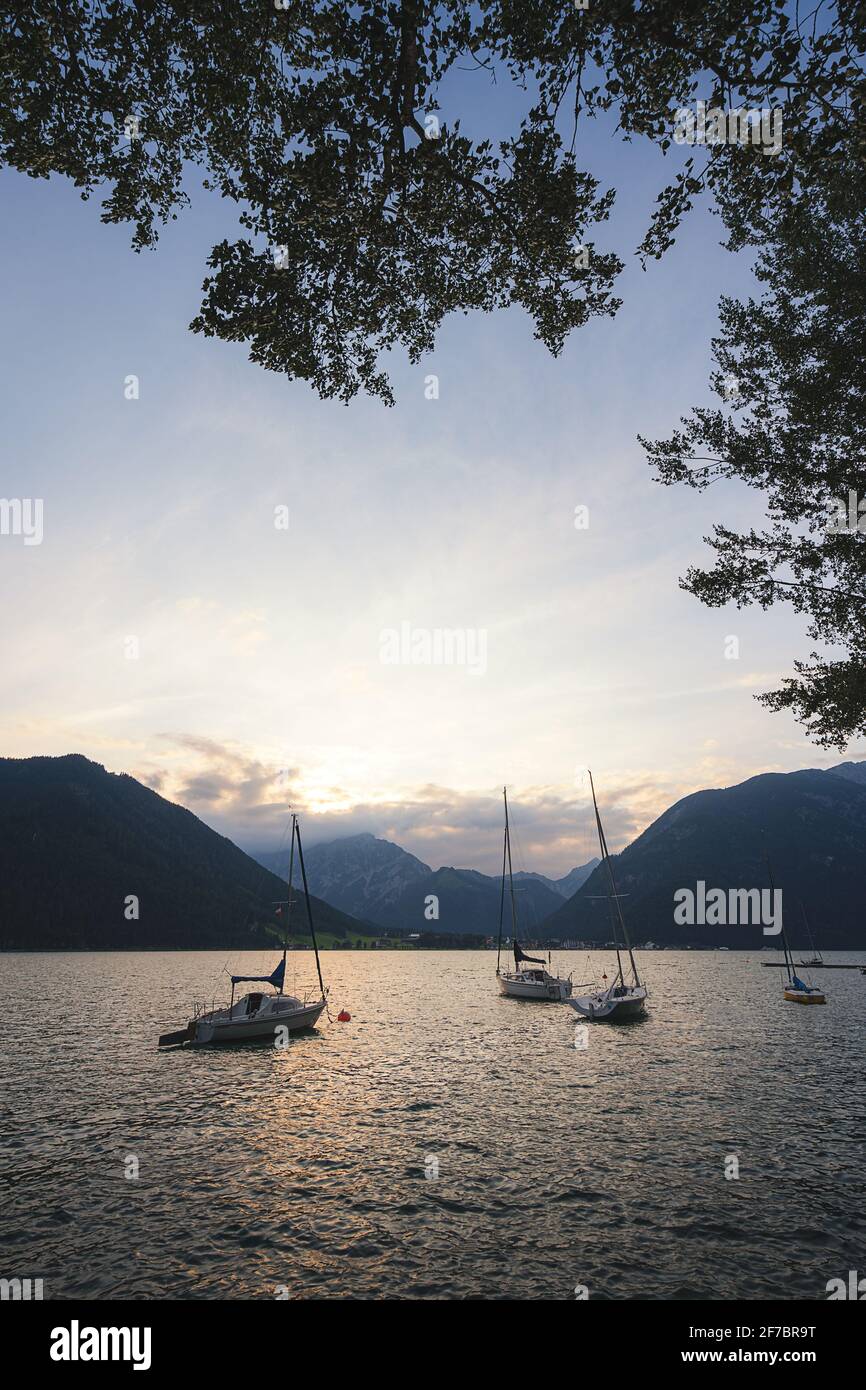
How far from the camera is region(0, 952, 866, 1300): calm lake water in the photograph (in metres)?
14.6

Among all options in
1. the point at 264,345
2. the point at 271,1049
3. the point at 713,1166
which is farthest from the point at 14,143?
the point at 271,1049

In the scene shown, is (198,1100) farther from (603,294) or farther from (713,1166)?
(603,294)

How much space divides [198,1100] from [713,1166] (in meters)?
23.1

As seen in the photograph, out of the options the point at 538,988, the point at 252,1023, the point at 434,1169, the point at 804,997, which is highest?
the point at 434,1169

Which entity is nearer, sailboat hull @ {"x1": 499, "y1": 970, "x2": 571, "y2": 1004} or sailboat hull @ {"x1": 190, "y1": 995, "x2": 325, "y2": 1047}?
sailboat hull @ {"x1": 190, "y1": 995, "x2": 325, "y2": 1047}

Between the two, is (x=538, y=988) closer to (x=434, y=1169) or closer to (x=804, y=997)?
(x=804, y=997)

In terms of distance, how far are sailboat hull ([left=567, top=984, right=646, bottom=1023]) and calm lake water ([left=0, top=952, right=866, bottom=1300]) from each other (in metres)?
8.97

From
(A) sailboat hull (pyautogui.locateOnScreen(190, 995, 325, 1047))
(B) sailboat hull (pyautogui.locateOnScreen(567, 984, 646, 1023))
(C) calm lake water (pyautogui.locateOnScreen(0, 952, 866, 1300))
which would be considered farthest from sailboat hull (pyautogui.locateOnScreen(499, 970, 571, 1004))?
(A) sailboat hull (pyautogui.locateOnScreen(190, 995, 325, 1047))

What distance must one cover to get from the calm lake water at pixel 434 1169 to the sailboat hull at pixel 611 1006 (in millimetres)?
8973

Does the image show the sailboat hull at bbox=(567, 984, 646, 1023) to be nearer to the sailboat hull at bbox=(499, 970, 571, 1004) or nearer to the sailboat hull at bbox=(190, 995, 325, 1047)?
the sailboat hull at bbox=(499, 970, 571, 1004)

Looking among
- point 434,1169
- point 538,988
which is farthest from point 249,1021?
point 538,988

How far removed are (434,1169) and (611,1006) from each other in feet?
130

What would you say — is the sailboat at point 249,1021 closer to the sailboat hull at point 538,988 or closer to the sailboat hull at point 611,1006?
the sailboat hull at point 611,1006

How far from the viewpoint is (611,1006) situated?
2205 inches
